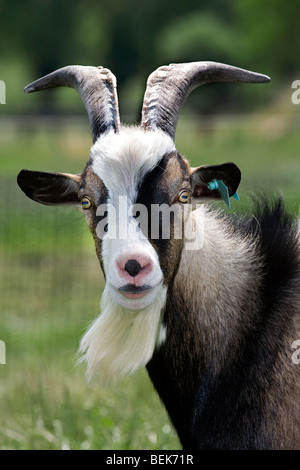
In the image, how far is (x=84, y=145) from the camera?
123ft

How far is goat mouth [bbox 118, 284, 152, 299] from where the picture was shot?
4.45 m

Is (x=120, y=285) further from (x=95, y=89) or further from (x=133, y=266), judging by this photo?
(x=95, y=89)

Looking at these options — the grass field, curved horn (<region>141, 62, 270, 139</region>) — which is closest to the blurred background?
the grass field

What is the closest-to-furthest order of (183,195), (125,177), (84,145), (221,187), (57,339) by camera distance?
(125,177)
(183,195)
(221,187)
(57,339)
(84,145)

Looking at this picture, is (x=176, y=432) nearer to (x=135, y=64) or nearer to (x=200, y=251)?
(x=200, y=251)

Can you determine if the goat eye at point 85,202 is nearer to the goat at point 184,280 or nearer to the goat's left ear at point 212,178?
the goat at point 184,280

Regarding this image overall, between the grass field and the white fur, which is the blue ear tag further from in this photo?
the grass field

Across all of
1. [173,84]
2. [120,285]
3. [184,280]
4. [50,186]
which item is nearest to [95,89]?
[173,84]

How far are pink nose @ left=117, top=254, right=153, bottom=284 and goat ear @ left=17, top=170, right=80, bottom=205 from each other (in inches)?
31.5

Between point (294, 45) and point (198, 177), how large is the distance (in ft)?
148

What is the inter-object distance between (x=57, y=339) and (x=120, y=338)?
236 inches

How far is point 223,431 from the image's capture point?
192 inches

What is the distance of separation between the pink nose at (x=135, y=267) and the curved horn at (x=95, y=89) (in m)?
0.86

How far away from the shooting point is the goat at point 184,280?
4.64 metres
